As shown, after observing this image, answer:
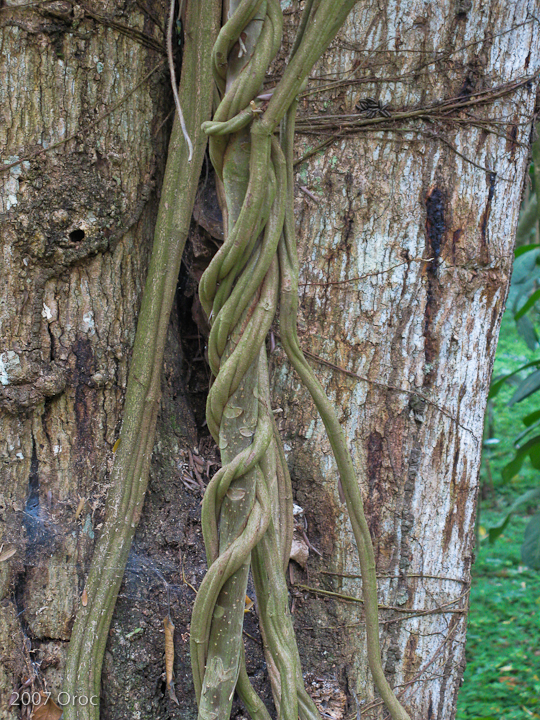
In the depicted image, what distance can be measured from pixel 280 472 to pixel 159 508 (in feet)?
0.99

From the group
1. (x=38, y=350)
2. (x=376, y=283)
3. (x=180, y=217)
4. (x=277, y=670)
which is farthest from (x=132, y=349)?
(x=277, y=670)

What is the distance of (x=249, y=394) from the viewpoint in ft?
2.74

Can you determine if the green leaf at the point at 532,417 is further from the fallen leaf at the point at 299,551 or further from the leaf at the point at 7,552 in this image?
the leaf at the point at 7,552

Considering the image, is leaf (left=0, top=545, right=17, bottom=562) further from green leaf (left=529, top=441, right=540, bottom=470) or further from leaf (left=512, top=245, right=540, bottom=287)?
leaf (left=512, top=245, right=540, bottom=287)

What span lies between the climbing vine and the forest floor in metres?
1.28

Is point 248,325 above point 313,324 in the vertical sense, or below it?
below

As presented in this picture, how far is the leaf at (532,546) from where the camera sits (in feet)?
7.76

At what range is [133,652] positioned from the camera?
112cm

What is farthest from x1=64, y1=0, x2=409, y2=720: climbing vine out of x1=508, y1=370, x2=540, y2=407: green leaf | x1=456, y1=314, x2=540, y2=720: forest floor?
x1=508, y1=370, x2=540, y2=407: green leaf

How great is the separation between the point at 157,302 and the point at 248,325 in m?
0.41

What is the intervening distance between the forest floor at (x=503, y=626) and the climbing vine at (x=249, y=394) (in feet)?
4.20

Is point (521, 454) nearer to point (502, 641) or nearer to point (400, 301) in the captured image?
point (400, 301)

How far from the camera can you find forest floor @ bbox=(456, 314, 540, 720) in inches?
112

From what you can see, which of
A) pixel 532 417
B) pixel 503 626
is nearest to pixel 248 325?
pixel 532 417
